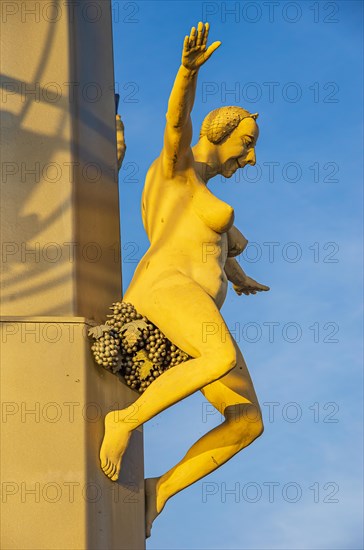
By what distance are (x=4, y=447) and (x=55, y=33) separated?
9.74 feet

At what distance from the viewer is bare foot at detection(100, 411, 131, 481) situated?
10.4 meters

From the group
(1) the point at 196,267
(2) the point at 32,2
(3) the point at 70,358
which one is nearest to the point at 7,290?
(3) the point at 70,358

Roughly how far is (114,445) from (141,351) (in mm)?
700

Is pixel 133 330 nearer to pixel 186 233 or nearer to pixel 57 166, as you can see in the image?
pixel 186 233

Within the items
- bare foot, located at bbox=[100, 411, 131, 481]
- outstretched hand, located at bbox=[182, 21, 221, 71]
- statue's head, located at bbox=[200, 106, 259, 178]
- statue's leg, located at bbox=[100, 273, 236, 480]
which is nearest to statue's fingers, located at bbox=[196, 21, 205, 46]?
outstretched hand, located at bbox=[182, 21, 221, 71]

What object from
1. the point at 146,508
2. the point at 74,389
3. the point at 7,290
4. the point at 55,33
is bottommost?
the point at 146,508

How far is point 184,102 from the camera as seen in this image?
34.7 feet

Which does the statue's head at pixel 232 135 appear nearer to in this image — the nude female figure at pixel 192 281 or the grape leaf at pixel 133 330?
the nude female figure at pixel 192 281

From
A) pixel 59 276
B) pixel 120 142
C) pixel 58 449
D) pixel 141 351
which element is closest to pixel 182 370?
pixel 141 351

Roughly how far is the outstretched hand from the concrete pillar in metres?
1.16

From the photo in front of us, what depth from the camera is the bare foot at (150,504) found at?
10797 mm

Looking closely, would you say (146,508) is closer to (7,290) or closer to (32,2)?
(7,290)

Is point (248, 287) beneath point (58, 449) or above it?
above

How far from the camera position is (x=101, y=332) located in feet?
34.7
